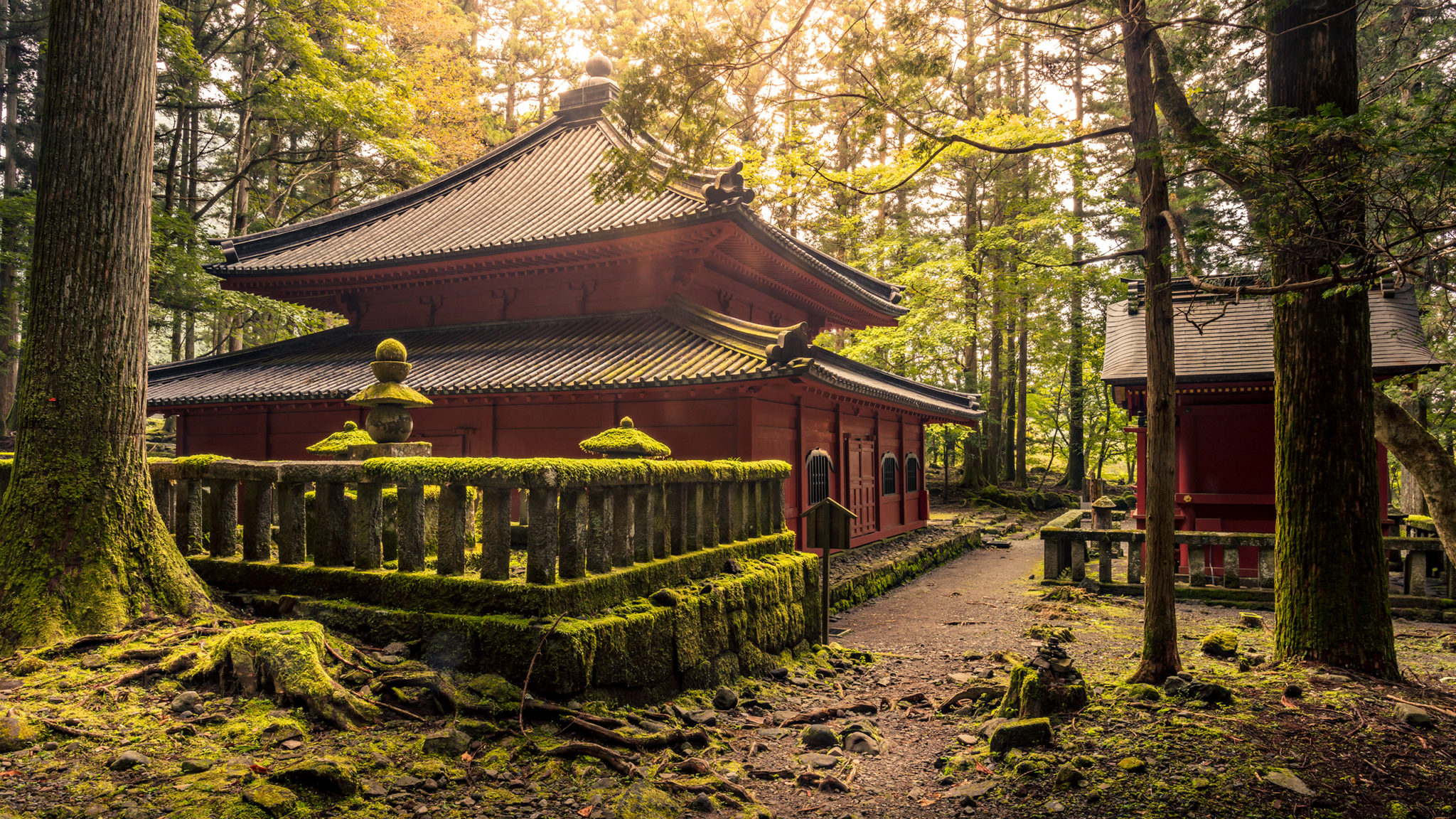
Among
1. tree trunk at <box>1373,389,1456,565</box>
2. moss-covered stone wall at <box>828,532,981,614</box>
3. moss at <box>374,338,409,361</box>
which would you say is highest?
moss at <box>374,338,409,361</box>

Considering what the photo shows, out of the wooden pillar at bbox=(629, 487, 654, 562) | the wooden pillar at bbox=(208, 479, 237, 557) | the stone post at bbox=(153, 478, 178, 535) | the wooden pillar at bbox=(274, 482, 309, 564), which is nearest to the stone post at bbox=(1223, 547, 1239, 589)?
the wooden pillar at bbox=(629, 487, 654, 562)

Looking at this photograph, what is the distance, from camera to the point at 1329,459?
579 cm

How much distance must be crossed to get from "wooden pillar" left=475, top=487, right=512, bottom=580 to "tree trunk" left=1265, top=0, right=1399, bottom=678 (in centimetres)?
598

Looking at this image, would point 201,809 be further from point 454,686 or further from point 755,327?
point 755,327

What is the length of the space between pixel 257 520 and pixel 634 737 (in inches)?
137

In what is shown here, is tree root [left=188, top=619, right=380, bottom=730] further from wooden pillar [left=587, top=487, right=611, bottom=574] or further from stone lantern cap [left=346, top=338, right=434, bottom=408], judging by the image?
stone lantern cap [left=346, top=338, right=434, bottom=408]

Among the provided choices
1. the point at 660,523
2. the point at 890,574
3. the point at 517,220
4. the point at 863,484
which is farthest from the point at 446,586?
the point at 863,484

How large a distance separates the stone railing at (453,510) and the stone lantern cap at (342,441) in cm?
83

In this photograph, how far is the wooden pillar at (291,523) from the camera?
5.39 metres

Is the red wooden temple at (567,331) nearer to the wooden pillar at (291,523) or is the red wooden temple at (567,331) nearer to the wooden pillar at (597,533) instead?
the wooden pillar at (597,533)

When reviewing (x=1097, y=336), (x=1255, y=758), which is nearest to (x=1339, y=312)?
(x=1255, y=758)

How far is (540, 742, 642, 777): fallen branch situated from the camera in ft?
13.5

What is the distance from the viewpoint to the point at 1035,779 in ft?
14.2

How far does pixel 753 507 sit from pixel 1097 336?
2510cm
